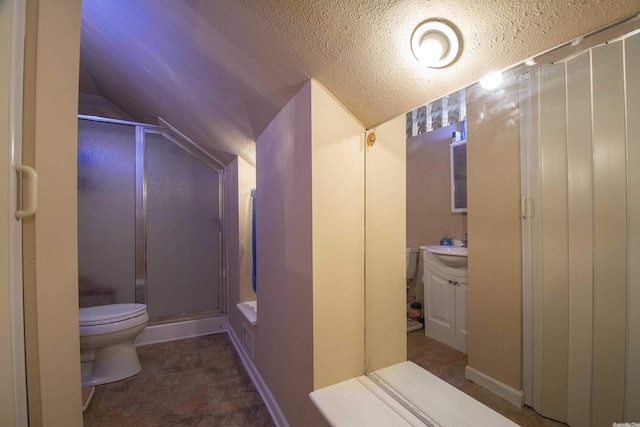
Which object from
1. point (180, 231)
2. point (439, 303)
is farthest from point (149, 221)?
point (439, 303)

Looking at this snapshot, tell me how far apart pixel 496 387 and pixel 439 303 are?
0.40 m

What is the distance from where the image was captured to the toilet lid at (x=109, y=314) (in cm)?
186

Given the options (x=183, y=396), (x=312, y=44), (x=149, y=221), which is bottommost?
(x=183, y=396)

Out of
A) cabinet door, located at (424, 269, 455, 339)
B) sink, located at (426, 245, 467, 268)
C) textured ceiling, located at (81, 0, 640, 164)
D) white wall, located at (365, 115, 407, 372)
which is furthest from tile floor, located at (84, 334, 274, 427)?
textured ceiling, located at (81, 0, 640, 164)

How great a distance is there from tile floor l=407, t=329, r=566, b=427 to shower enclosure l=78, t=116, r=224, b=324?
2.31 metres

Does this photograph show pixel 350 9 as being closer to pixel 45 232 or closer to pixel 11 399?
pixel 45 232

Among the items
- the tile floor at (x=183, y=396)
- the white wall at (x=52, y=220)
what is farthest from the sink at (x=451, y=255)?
the white wall at (x=52, y=220)

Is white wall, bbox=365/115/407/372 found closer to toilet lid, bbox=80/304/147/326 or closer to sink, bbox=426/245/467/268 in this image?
sink, bbox=426/245/467/268

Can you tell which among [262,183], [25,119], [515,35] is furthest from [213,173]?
[515,35]

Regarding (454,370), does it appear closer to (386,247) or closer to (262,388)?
(386,247)

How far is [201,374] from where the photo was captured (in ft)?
6.48

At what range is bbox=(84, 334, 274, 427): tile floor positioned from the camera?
59.4 inches

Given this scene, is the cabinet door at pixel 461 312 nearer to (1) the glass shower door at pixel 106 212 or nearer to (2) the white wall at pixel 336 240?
(2) the white wall at pixel 336 240

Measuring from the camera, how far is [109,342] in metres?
1.92
